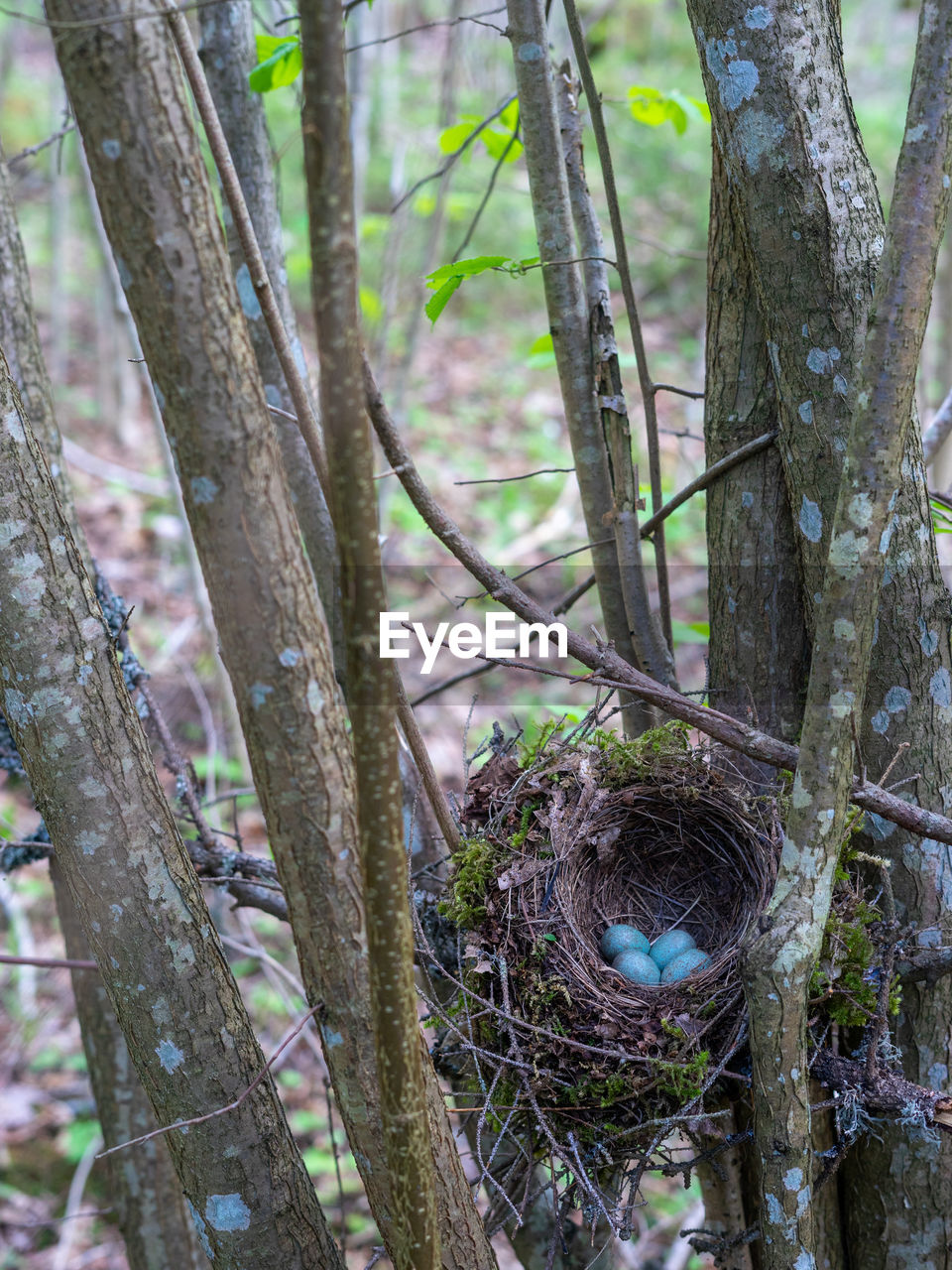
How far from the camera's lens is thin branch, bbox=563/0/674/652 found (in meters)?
2.03

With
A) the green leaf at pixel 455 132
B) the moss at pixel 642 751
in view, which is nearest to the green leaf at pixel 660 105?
the green leaf at pixel 455 132

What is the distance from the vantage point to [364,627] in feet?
3.32

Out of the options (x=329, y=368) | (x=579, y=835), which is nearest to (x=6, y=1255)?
(x=579, y=835)

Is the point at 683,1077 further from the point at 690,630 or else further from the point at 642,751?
Answer: the point at 690,630

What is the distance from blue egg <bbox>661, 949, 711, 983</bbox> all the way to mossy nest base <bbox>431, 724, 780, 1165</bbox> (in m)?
0.07

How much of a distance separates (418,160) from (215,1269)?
901 centimetres

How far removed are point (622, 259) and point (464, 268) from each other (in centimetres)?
49

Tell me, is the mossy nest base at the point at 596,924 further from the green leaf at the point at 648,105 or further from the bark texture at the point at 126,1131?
the green leaf at the point at 648,105

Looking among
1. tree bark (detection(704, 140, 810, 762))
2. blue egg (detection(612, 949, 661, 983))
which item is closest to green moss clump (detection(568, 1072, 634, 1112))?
blue egg (detection(612, 949, 661, 983))

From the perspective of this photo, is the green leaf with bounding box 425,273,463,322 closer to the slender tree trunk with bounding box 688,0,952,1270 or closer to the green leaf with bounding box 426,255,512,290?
the green leaf with bounding box 426,255,512,290

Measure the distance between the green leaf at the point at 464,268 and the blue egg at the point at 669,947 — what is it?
1498mm

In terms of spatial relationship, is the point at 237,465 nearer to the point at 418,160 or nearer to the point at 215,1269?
the point at 215,1269

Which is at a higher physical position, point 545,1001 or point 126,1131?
point 545,1001

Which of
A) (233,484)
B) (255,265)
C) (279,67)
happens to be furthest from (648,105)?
(233,484)
